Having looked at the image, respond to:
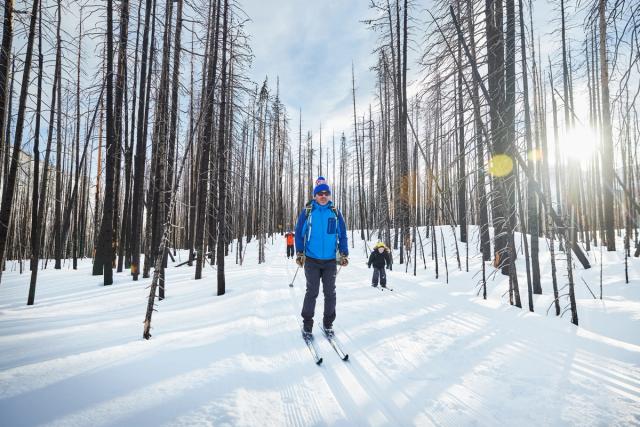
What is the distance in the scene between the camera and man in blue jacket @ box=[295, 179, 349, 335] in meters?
4.04

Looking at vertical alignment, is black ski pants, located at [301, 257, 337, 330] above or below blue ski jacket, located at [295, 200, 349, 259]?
below

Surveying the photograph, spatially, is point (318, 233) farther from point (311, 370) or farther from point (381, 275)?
point (381, 275)

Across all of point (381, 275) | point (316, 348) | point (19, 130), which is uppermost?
point (19, 130)

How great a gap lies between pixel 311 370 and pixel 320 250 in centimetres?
163

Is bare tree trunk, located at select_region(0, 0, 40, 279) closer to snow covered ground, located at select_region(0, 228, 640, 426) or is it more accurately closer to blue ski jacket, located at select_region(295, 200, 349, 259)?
snow covered ground, located at select_region(0, 228, 640, 426)

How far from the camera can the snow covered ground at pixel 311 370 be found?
2115 millimetres

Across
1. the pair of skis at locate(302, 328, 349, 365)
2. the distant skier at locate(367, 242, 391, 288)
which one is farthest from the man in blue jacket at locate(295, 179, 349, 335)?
the distant skier at locate(367, 242, 391, 288)

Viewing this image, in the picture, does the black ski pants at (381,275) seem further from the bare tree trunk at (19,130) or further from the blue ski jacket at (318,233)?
the bare tree trunk at (19,130)

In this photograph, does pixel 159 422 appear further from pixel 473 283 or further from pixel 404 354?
pixel 473 283

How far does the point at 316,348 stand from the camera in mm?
3479

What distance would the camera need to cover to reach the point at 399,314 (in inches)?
200

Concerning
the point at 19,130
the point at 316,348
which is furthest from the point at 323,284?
the point at 19,130

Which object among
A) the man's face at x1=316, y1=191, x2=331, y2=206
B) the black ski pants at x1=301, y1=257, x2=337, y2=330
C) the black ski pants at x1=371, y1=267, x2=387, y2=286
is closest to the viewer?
the black ski pants at x1=301, y1=257, x2=337, y2=330

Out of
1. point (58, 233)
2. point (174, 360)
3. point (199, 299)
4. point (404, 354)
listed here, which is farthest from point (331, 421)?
point (58, 233)
